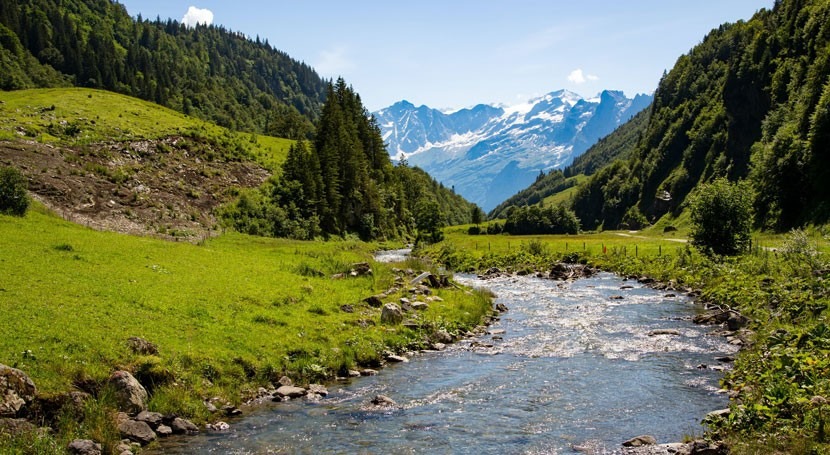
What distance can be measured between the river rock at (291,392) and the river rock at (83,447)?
7.14 metres

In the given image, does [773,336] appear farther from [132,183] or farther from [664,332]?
[132,183]

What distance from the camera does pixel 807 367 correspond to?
1580 centimetres

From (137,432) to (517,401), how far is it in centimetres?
1295

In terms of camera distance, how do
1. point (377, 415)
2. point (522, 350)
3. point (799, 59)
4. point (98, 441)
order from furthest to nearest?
1. point (799, 59)
2. point (522, 350)
3. point (377, 415)
4. point (98, 441)

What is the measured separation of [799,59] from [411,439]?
144318 millimetres

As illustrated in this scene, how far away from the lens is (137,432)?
50.6 feet

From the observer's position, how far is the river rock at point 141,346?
19.0 m

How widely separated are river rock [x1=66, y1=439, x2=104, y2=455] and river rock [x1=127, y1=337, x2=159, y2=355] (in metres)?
5.32

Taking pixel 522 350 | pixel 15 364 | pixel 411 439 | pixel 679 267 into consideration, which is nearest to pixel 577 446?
pixel 411 439

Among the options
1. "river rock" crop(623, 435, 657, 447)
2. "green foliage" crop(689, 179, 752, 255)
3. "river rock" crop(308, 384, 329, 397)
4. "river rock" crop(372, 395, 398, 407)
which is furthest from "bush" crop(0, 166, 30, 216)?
"green foliage" crop(689, 179, 752, 255)

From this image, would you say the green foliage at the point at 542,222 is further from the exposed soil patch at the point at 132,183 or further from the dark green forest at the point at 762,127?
the exposed soil patch at the point at 132,183

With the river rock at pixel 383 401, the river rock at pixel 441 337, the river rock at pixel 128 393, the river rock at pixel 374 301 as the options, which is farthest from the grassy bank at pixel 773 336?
the river rock at pixel 374 301

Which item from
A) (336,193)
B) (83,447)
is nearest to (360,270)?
(83,447)

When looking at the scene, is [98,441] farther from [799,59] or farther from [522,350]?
[799,59]
